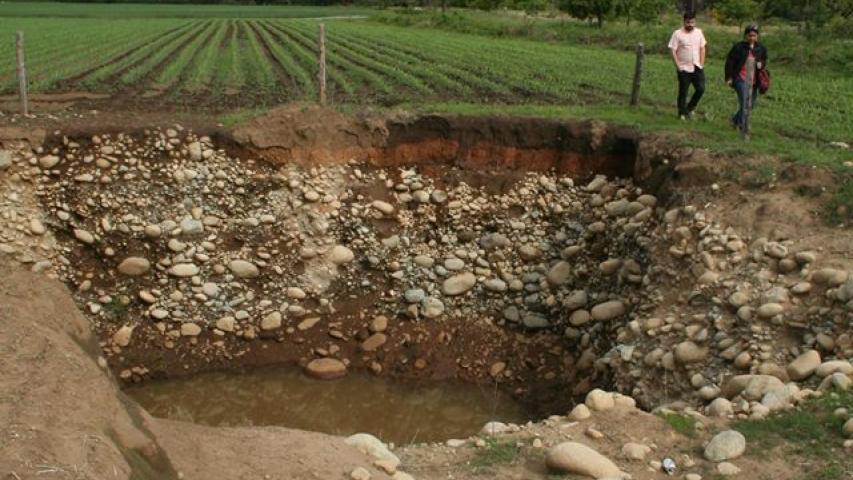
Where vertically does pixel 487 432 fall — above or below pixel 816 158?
below

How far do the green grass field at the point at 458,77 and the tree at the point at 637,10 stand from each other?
768cm

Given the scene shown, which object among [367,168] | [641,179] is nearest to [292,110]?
[367,168]

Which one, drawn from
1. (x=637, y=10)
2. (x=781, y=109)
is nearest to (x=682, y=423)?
(x=781, y=109)

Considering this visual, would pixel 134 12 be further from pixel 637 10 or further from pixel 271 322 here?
pixel 271 322

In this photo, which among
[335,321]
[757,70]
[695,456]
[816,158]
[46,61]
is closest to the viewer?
[695,456]

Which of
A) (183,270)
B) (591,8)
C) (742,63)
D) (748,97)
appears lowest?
(183,270)

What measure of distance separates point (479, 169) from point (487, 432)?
6.47 meters

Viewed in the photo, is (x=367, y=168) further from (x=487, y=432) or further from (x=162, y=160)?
(x=487, y=432)

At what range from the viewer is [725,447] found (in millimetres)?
6988

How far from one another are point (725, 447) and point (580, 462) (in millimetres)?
1206

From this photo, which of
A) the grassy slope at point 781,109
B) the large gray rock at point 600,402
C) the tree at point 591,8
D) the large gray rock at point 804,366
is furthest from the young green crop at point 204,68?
the tree at point 591,8

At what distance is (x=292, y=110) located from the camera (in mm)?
13820

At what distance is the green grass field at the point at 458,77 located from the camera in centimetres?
1430

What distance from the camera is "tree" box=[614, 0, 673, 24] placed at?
38938mm
